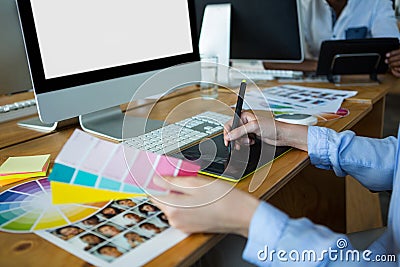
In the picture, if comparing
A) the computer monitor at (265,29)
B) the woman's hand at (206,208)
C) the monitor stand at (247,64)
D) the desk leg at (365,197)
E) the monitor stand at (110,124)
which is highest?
the computer monitor at (265,29)

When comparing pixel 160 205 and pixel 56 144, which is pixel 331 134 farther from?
pixel 56 144

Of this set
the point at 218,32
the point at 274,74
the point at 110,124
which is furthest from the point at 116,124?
the point at 274,74

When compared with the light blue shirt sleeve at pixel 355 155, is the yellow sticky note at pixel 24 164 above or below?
above

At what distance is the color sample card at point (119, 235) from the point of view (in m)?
0.54

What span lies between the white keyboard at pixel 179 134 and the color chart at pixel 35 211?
0.72 ft

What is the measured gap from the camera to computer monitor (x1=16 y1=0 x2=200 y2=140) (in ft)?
2.85

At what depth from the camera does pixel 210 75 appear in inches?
53.9

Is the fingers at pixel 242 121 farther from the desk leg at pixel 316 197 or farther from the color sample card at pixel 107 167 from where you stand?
the desk leg at pixel 316 197

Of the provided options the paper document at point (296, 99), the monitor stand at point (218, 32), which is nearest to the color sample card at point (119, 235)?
the paper document at point (296, 99)

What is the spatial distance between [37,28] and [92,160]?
14.4 inches

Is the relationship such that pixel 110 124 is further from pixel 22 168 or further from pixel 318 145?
pixel 318 145

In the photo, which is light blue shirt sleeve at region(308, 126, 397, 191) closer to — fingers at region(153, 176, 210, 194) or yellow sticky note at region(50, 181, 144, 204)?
fingers at region(153, 176, 210, 194)

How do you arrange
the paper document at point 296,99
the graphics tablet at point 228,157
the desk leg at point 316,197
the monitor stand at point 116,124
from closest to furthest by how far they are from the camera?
the graphics tablet at point 228,157 < the monitor stand at point 116,124 < the paper document at point 296,99 < the desk leg at point 316,197

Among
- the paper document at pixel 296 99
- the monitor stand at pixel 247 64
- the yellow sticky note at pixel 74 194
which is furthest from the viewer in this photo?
the monitor stand at pixel 247 64
